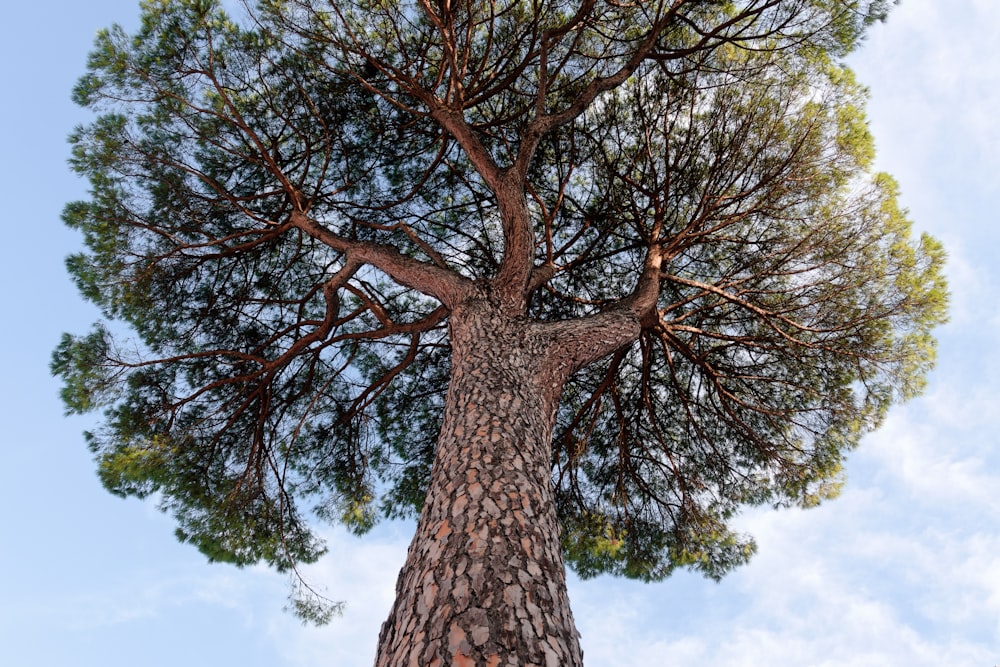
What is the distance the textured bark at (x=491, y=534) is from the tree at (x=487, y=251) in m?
0.86

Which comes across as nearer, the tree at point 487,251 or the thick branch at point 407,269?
the thick branch at point 407,269

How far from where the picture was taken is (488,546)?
193cm

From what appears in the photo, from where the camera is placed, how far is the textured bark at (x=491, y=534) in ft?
5.34

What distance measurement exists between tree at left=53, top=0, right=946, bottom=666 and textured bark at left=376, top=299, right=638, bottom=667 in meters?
0.86

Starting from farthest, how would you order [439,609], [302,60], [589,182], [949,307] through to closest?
[589,182] < [302,60] < [949,307] < [439,609]

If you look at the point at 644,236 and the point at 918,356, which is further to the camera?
the point at 644,236

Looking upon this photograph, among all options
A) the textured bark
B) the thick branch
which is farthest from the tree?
the textured bark

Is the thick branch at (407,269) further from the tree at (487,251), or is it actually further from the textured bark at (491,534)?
the textured bark at (491,534)

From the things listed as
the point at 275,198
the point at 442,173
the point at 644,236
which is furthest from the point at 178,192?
the point at 644,236

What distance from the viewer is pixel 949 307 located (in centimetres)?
459

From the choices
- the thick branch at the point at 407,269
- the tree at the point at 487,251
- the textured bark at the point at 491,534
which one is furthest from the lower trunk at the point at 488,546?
the tree at the point at 487,251

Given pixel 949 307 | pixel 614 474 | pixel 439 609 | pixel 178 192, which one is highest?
pixel 178 192

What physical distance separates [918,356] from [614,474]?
103 inches

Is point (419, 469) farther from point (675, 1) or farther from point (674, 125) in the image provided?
point (675, 1)
